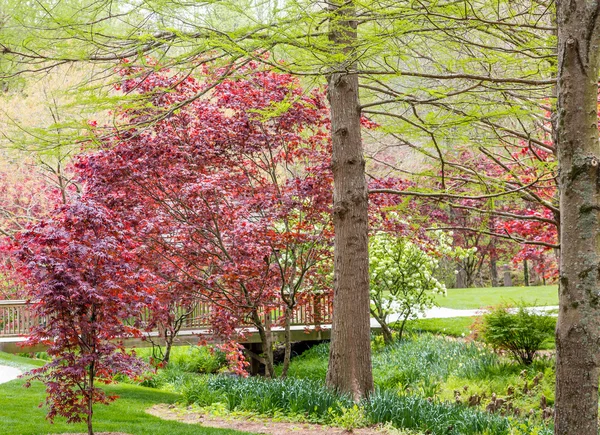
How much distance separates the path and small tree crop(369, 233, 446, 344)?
6.70 meters

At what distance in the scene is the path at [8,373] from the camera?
9.95 metres

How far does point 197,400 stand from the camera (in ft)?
27.5

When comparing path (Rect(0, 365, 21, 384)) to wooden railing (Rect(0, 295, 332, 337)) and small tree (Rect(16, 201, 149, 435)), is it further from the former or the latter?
small tree (Rect(16, 201, 149, 435))

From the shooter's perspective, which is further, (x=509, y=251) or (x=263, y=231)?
(x=509, y=251)

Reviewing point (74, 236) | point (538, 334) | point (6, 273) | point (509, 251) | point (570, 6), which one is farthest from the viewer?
point (509, 251)

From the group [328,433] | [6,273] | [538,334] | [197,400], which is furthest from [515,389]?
[6,273]

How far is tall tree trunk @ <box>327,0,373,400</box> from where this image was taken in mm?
7512

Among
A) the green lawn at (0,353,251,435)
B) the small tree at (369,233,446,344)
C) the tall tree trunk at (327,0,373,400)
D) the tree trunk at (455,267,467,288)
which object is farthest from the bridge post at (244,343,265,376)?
the tree trunk at (455,267,467,288)

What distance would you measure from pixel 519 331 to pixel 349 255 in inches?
155

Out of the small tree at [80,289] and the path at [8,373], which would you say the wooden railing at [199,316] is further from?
the small tree at [80,289]

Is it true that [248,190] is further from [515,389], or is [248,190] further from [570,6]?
[570,6]

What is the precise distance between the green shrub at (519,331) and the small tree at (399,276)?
3115 mm

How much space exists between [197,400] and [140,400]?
1003 mm

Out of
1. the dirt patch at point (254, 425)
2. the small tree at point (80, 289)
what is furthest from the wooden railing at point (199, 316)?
the small tree at point (80, 289)
